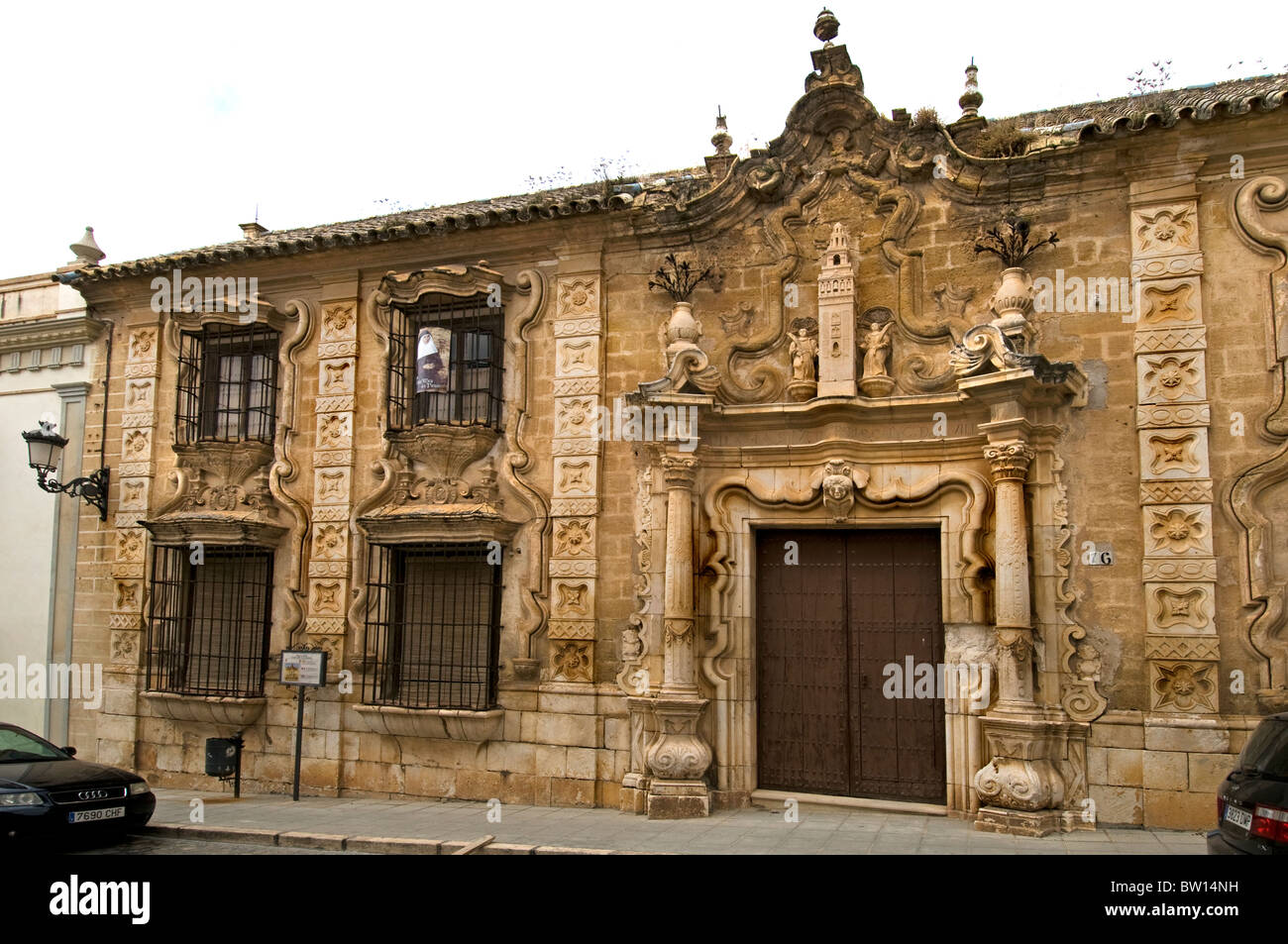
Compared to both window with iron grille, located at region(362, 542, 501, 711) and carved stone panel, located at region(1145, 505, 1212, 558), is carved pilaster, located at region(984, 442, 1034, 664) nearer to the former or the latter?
carved stone panel, located at region(1145, 505, 1212, 558)

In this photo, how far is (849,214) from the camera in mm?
9773

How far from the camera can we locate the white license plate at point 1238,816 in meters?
5.59

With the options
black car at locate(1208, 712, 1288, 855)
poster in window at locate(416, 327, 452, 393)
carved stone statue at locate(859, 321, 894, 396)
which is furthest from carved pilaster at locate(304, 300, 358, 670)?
black car at locate(1208, 712, 1288, 855)

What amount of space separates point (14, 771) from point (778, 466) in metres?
7.17

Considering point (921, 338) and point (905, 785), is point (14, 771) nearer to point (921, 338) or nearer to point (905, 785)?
point (905, 785)

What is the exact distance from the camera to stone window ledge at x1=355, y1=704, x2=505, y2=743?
33.4ft

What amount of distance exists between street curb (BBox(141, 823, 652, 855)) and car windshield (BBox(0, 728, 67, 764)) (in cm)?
118

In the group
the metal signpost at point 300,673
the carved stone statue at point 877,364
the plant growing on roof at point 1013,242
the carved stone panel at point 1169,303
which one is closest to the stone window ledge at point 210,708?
the metal signpost at point 300,673

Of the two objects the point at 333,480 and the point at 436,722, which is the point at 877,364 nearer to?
the point at 436,722

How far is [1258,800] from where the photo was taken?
5539 millimetres

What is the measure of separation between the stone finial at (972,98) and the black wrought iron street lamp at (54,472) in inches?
426

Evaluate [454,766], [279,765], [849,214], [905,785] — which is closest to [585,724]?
[454,766]

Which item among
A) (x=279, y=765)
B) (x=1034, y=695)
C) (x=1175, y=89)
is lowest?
(x=279, y=765)

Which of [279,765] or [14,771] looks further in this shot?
[279,765]
